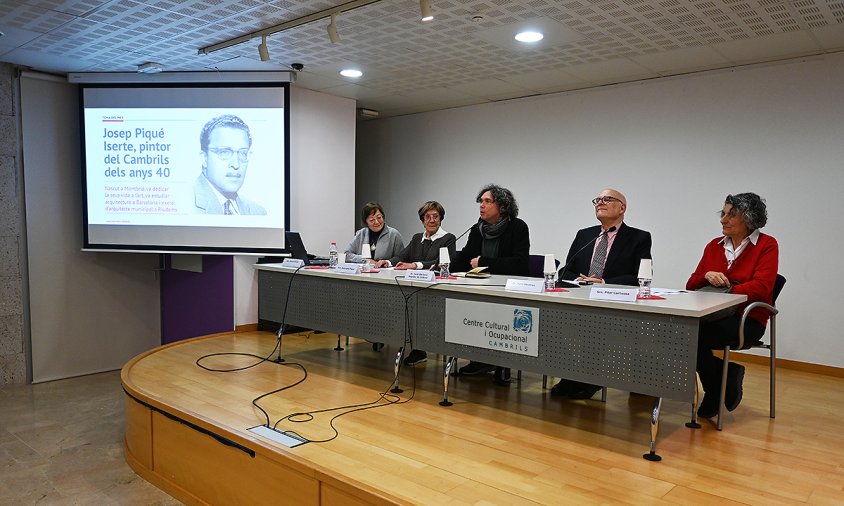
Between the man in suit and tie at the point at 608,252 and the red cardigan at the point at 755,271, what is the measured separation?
0.37 meters

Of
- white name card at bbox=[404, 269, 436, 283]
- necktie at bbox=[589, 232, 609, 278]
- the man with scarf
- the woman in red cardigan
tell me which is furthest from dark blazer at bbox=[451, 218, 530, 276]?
the woman in red cardigan

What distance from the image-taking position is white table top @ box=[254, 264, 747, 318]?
95.3 inches

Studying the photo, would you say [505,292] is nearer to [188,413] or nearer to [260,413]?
[260,413]

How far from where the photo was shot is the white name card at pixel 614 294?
256 centimetres

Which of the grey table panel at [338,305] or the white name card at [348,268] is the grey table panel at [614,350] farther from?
Answer: the white name card at [348,268]

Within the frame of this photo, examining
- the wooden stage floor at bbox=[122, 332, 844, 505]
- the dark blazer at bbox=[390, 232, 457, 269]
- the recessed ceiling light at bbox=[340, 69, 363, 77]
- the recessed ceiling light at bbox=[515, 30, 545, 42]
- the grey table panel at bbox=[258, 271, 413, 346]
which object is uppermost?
the recessed ceiling light at bbox=[515, 30, 545, 42]

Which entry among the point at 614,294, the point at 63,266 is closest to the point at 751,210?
the point at 614,294

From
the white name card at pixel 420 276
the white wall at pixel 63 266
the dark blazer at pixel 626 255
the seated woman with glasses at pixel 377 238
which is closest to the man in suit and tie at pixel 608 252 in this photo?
the dark blazer at pixel 626 255

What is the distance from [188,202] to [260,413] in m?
2.67

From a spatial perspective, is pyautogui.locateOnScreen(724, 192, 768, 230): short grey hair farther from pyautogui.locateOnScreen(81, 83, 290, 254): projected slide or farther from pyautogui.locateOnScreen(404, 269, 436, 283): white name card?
pyautogui.locateOnScreen(81, 83, 290, 254): projected slide

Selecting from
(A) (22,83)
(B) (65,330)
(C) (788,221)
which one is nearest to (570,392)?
(C) (788,221)

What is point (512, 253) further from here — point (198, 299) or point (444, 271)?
point (198, 299)

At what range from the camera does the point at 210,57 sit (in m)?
4.55

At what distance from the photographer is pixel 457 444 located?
2.67 m
